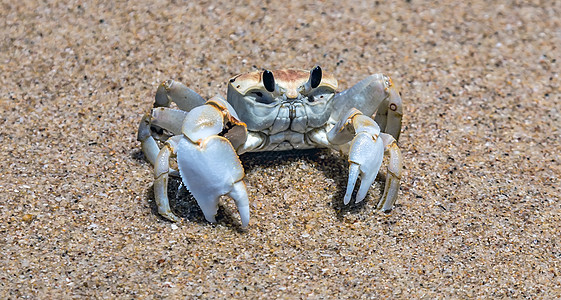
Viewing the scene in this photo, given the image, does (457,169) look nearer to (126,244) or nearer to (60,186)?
(126,244)

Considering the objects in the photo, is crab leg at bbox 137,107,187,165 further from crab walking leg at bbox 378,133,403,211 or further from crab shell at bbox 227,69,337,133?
crab walking leg at bbox 378,133,403,211

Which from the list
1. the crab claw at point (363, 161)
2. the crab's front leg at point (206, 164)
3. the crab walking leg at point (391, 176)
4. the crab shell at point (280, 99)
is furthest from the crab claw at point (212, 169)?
the crab walking leg at point (391, 176)

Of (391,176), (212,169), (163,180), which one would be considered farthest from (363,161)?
(163,180)

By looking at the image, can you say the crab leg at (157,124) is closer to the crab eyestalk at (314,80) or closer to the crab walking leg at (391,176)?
the crab eyestalk at (314,80)

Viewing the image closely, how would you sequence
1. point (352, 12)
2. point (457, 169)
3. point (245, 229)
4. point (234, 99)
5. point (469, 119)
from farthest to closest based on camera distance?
point (352, 12), point (469, 119), point (457, 169), point (234, 99), point (245, 229)

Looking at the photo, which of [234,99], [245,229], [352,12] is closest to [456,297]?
[245,229]

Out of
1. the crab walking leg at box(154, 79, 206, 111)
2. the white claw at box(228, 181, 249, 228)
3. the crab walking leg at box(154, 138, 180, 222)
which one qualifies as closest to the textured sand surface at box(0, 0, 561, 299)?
the crab walking leg at box(154, 138, 180, 222)

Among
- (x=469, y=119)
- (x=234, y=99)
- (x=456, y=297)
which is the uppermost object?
(x=234, y=99)
